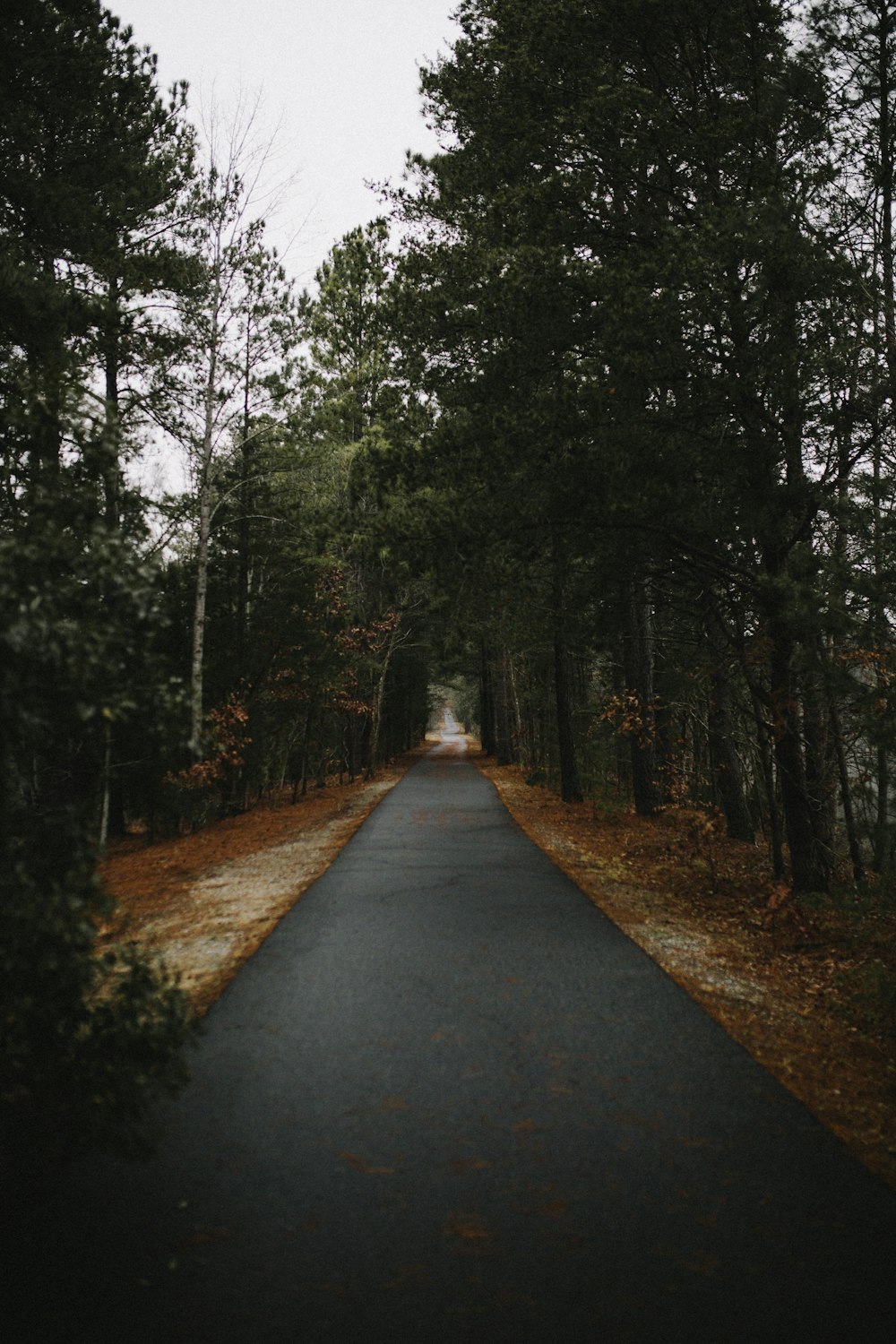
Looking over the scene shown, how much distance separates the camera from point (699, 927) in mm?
7625

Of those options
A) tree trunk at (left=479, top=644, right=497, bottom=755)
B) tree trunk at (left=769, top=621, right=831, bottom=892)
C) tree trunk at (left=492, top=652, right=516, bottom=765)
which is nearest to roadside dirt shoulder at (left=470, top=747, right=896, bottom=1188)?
tree trunk at (left=769, top=621, right=831, bottom=892)

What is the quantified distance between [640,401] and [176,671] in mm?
9509

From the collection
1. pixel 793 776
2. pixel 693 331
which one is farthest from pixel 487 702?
pixel 693 331

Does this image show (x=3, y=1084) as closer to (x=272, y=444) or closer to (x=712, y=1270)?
(x=712, y=1270)

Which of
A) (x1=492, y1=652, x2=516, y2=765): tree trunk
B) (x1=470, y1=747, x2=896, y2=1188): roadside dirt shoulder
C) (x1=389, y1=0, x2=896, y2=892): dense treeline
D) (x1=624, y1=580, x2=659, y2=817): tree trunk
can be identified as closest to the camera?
(x1=470, y1=747, x2=896, y2=1188): roadside dirt shoulder

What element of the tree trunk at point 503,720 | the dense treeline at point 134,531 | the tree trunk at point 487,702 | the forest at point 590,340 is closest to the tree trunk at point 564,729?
the forest at point 590,340

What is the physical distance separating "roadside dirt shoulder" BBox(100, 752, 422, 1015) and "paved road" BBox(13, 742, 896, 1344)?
0.94 meters

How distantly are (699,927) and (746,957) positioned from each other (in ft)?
2.95

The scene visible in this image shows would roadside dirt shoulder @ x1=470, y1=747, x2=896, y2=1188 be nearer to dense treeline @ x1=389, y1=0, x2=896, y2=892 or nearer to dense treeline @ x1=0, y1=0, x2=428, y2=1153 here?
dense treeline @ x1=389, y1=0, x2=896, y2=892

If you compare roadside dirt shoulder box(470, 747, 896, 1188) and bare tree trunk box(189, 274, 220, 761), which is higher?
bare tree trunk box(189, 274, 220, 761)

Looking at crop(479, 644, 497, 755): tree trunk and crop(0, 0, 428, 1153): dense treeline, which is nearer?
crop(0, 0, 428, 1153): dense treeline

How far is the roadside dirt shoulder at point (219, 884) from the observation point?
6.06 meters

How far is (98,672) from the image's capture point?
118 inches

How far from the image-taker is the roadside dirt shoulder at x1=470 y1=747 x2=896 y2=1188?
4.14 m
